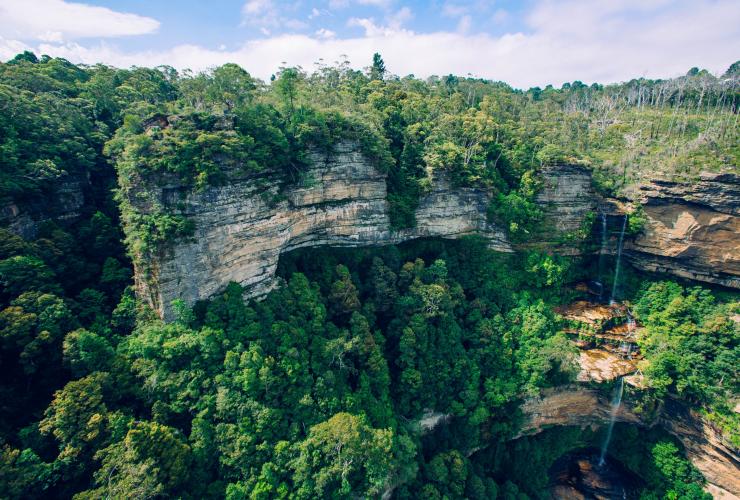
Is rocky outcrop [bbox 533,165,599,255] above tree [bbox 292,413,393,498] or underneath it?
above

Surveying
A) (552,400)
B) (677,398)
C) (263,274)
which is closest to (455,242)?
(552,400)

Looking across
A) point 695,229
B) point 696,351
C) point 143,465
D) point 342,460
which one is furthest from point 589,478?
point 143,465

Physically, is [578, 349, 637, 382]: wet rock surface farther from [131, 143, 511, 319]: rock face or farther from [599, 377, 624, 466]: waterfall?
[131, 143, 511, 319]: rock face

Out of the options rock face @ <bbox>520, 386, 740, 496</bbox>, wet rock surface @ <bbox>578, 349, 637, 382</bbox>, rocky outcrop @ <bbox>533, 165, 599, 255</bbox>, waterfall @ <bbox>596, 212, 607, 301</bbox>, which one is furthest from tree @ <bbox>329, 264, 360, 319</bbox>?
waterfall @ <bbox>596, 212, 607, 301</bbox>

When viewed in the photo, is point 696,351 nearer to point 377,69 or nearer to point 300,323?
point 300,323

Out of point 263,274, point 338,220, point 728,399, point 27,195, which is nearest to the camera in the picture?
point 27,195

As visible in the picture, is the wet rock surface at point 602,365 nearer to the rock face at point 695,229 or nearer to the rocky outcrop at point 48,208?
the rock face at point 695,229

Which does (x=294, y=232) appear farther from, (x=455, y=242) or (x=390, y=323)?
(x=455, y=242)
